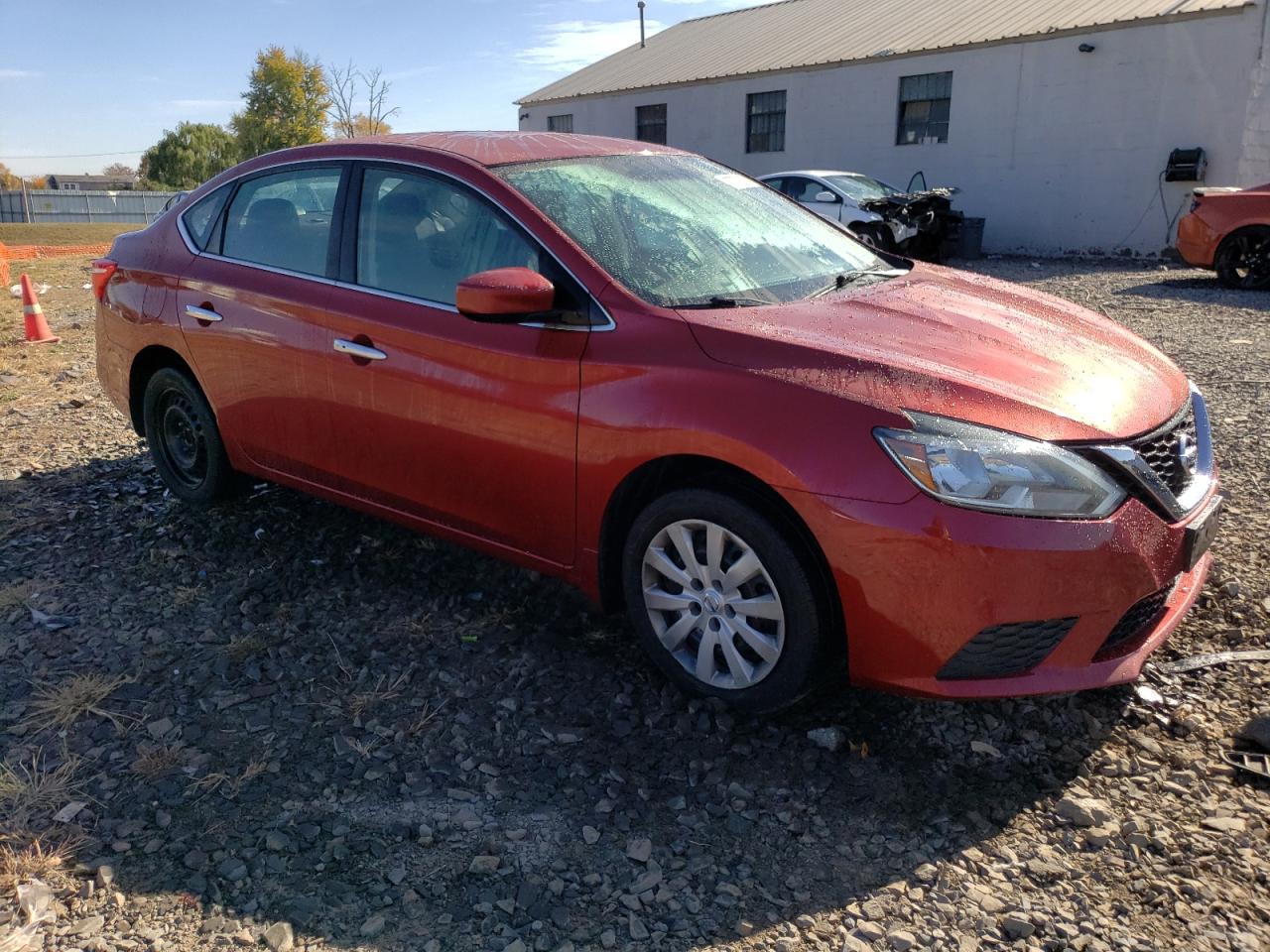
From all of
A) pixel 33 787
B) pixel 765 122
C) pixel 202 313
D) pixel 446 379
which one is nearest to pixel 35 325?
pixel 202 313

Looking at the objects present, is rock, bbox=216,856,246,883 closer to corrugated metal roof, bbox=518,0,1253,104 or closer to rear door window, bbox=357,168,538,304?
rear door window, bbox=357,168,538,304

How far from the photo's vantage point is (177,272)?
14.9ft

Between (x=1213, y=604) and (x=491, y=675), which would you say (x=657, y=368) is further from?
(x=1213, y=604)

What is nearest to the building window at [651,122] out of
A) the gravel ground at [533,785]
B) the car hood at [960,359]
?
the gravel ground at [533,785]

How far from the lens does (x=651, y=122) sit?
27.7 meters

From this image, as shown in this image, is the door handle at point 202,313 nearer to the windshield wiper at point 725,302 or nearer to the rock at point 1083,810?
the windshield wiper at point 725,302

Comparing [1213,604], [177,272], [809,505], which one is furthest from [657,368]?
[177,272]

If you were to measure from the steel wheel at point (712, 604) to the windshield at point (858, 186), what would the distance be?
13345 millimetres

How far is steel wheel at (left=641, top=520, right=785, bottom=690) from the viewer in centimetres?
295

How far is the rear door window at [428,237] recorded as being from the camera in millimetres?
3500

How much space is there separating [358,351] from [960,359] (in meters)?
2.12

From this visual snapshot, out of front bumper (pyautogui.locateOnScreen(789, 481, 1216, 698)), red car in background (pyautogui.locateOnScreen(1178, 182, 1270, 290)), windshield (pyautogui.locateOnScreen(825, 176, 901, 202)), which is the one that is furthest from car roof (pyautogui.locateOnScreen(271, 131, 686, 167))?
windshield (pyautogui.locateOnScreen(825, 176, 901, 202))

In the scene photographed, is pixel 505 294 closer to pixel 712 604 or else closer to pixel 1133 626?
pixel 712 604

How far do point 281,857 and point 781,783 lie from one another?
1.34 meters
